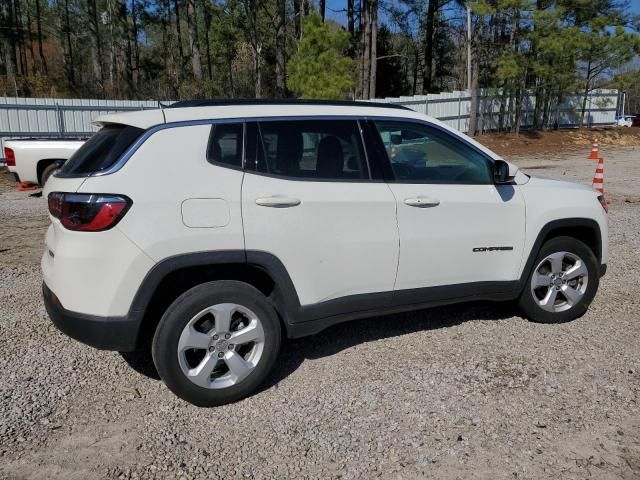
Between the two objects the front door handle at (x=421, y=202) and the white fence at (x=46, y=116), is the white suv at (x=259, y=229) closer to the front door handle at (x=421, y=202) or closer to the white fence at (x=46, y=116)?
the front door handle at (x=421, y=202)

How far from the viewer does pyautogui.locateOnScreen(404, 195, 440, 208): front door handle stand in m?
3.95

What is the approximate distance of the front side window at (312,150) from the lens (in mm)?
3633

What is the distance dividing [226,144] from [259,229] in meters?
0.56

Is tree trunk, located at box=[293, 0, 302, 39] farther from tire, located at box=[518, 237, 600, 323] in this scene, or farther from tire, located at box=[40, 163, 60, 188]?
tire, located at box=[518, 237, 600, 323]

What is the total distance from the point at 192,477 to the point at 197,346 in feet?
2.58

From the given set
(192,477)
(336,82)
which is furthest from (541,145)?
(192,477)

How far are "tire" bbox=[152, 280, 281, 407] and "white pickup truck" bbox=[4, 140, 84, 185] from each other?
8877mm

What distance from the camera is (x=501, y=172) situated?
4254mm

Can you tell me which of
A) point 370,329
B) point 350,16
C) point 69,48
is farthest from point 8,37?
point 370,329

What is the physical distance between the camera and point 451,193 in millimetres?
4137

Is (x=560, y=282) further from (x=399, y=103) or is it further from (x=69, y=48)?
(x=69, y=48)

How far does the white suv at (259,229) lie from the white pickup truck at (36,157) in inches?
318

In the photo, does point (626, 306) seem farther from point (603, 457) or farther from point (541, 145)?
point (541, 145)

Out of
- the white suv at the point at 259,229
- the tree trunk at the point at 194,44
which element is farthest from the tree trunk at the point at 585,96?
the white suv at the point at 259,229
